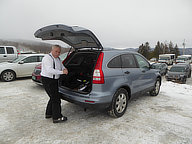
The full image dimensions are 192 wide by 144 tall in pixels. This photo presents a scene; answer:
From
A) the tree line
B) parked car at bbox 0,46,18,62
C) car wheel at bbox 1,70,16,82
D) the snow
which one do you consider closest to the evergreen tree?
the tree line

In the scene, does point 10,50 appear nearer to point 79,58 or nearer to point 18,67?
point 18,67

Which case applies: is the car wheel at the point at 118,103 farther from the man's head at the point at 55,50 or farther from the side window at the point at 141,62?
the man's head at the point at 55,50

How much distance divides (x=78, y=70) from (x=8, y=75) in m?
5.15

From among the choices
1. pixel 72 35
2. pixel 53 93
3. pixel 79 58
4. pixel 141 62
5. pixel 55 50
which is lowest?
pixel 53 93

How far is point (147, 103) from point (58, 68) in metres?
3.13

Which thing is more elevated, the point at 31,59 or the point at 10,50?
the point at 10,50

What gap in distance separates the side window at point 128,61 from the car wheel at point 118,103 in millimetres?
667

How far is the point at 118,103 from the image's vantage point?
3309 mm

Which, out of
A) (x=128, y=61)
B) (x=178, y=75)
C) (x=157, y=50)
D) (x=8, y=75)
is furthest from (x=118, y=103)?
(x=157, y=50)

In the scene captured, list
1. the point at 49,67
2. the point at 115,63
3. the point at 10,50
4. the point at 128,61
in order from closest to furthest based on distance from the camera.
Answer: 1. the point at 49,67
2. the point at 115,63
3. the point at 128,61
4. the point at 10,50

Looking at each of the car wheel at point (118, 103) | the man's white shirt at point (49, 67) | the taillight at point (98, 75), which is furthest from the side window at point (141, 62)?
the man's white shirt at point (49, 67)

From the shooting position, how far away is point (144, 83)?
4.21 metres

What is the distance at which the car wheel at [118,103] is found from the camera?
3.14 meters

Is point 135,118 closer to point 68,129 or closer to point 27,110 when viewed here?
point 68,129
